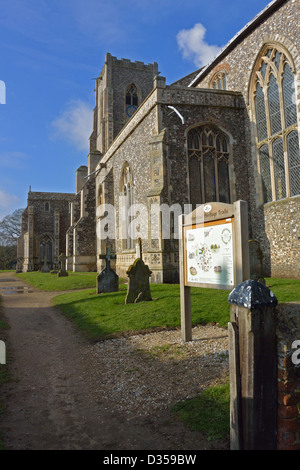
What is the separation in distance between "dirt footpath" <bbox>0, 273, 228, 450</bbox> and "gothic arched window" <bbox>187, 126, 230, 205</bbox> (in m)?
9.10

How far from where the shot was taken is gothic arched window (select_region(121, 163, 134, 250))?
1706 centimetres

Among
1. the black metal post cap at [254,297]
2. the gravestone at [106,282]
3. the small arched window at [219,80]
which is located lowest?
the gravestone at [106,282]

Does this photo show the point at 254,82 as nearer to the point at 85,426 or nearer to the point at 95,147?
the point at 85,426

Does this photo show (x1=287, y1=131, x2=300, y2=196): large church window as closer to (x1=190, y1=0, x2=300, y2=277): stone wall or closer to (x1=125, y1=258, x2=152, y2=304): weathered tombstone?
(x1=190, y1=0, x2=300, y2=277): stone wall

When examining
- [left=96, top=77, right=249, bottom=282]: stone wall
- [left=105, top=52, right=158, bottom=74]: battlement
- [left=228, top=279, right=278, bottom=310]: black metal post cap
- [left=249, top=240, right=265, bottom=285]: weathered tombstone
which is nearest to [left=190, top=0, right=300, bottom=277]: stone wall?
[left=96, top=77, right=249, bottom=282]: stone wall

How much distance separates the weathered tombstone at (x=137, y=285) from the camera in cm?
862

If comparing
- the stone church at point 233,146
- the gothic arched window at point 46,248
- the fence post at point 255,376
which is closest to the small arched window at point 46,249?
the gothic arched window at point 46,248

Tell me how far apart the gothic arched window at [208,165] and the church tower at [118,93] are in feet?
62.2

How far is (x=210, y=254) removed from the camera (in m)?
4.73

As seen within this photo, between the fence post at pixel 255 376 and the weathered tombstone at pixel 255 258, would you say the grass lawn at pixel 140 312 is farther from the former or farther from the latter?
the fence post at pixel 255 376

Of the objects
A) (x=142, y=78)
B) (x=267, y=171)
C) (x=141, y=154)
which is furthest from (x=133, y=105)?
(x=267, y=171)

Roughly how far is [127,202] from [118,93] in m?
19.5

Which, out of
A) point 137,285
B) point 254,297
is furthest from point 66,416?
point 137,285
